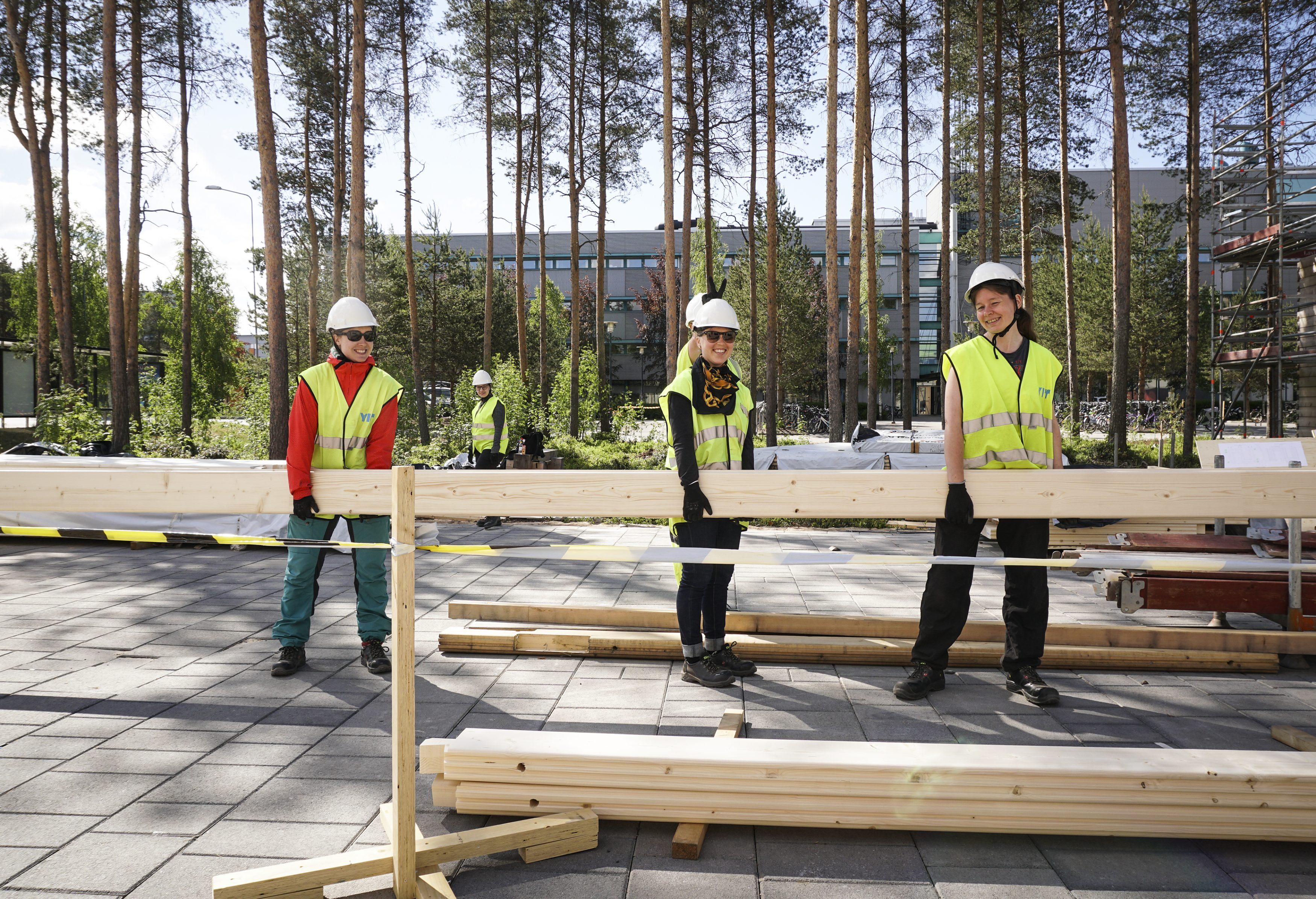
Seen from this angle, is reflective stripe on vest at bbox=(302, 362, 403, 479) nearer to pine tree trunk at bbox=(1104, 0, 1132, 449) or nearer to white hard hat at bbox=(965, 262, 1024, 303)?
white hard hat at bbox=(965, 262, 1024, 303)

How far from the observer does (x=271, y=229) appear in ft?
43.4

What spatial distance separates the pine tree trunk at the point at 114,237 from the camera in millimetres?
15188

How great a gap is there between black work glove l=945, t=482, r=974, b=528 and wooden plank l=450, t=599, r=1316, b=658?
2112mm

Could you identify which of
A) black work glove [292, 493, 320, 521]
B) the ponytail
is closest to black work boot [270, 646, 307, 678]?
black work glove [292, 493, 320, 521]

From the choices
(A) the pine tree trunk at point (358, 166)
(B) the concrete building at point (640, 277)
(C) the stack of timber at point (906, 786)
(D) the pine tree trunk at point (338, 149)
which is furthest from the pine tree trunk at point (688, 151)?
(B) the concrete building at point (640, 277)

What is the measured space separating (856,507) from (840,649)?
2161 millimetres

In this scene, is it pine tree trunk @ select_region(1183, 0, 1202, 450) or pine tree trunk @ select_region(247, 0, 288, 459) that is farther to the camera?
pine tree trunk @ select_region(1183, 0, 1202, 450)

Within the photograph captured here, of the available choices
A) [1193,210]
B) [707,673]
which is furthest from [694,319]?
[1193,210]

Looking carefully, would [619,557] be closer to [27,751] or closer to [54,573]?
[27,751]

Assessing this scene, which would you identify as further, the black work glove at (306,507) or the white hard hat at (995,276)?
the white hard hat at (995,276)

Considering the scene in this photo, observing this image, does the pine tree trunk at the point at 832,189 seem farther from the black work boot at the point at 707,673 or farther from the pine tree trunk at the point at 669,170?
the black work boot at the point at 707,673

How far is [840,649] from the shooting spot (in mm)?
4992

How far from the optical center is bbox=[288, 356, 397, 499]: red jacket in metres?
4.49

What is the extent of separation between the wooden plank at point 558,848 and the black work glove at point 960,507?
1698 millimetres
